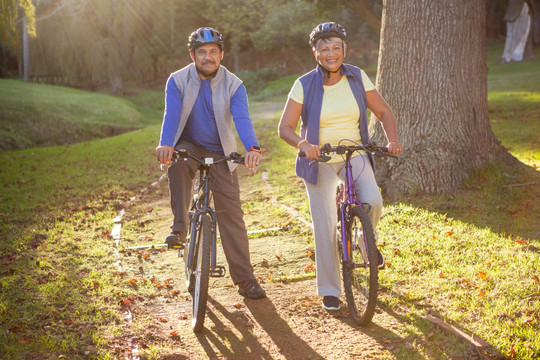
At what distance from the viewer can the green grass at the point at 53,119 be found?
21147mm

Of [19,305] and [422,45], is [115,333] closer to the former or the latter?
[19,305]

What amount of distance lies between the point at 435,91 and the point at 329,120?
3795mm

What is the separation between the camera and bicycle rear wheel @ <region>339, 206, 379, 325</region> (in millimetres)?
4520

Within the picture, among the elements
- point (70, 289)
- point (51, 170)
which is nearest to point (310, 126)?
point (70, 289)

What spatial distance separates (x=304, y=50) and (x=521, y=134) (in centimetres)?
3451

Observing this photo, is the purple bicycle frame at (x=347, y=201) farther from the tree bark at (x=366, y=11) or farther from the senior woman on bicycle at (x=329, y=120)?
the tree bark at (x=366, y=11)

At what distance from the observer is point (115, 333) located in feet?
16.4

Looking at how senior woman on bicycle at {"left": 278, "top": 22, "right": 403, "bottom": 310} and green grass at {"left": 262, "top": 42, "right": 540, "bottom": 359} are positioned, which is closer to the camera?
green grass at {"left": 262, "top": 42, "right": 540, "bottom": 359}

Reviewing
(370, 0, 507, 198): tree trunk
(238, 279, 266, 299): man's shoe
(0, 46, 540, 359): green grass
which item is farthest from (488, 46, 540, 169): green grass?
(238, 279, 266, 299): man's shoe

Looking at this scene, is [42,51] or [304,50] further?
[304,50]

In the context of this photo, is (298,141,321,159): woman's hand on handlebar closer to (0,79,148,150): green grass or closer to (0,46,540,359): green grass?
(0,46,540,359): green grass

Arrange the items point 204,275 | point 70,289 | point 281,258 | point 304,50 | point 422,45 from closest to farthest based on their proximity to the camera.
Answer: point 204,275 < point 70,289 < point 281,258 < point 422,45 < point 304,50

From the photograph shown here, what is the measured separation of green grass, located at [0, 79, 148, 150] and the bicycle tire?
16.7 m

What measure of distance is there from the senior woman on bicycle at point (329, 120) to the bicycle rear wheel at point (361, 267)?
207mm
